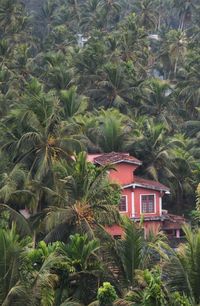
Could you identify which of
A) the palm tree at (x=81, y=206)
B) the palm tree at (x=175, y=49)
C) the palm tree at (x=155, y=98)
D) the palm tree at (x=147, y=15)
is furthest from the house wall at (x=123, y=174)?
the palm tree at (x=147, y=15)

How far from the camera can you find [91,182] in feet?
84.1

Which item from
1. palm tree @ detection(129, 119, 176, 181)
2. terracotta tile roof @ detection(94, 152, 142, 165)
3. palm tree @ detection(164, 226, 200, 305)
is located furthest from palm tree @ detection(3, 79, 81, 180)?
palm tree @ detection(129, 119, 176, 181)

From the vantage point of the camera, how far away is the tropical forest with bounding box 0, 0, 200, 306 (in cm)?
1803

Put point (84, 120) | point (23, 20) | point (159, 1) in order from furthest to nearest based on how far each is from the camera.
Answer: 1. point (159, 1)
2. point (23, 20)
3. point (84, 120)

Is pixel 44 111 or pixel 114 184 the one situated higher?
pixel 44 111

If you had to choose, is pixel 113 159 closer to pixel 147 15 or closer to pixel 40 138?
pixel 40 138

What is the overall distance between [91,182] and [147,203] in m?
11.9

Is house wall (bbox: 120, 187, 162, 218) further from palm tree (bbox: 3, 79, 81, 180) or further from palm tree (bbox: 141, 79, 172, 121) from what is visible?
palm tree (bbox: 141, 79, 172, 121)

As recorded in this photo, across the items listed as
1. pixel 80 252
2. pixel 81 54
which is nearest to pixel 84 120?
pixel 81 54

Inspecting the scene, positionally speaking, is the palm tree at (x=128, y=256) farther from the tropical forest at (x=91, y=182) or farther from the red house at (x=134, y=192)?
the red house at (x=134, y=192)

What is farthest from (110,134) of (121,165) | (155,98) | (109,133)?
(155,98)

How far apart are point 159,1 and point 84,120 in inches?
2416

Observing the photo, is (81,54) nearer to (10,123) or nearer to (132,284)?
(10,123)

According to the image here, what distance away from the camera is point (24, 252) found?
1867 cm
